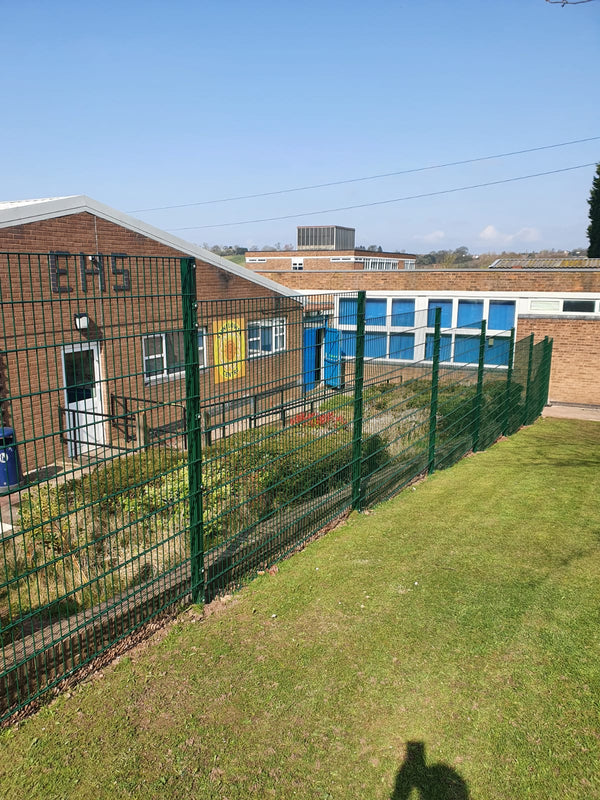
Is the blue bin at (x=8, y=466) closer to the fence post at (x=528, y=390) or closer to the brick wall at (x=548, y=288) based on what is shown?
the fence post at (x=528, y=390)

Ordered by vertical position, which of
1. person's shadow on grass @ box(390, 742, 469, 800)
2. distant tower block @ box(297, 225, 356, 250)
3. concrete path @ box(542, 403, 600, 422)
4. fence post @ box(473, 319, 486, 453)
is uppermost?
distant tower block @ box(297, 225, 356, 250)

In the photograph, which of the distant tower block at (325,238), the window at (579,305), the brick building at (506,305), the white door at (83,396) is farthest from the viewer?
the distant tower block at (325,238)

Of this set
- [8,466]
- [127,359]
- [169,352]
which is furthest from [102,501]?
[169,352]

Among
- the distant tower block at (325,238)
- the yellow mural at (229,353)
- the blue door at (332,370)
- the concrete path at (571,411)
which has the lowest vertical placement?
the concrete path at (571,411)

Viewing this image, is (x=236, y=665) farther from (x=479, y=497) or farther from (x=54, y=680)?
(x=479, y=497)

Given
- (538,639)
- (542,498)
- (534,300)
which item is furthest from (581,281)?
(538,639)

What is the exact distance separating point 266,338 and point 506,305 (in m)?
15.5

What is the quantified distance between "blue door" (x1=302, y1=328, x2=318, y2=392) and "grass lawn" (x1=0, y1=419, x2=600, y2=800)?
1627 mm

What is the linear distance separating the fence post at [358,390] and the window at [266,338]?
1.21 m

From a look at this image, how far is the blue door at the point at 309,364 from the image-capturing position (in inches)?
217

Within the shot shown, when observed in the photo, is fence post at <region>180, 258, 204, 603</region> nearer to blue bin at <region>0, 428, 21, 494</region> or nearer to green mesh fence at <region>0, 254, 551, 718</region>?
green mesh fence at <region>0, 254, 551, 718</region>

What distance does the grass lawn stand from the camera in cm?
301

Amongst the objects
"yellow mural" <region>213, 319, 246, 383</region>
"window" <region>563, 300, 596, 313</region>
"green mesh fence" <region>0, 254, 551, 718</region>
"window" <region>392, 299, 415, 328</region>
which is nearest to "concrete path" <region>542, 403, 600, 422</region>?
"window" <region>563, 300, 596, 313</region>

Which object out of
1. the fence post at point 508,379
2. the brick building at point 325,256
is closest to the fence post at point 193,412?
the fence post at point 508,379
